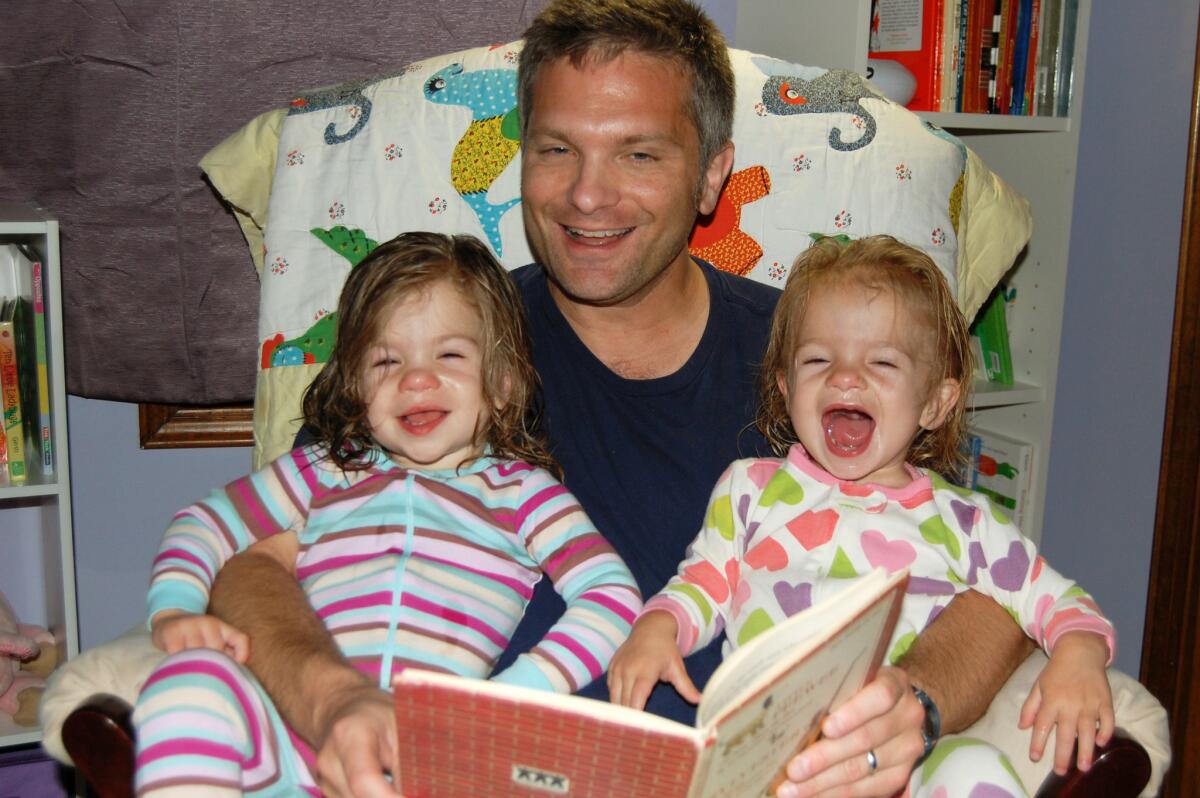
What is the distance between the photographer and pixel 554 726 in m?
0.84

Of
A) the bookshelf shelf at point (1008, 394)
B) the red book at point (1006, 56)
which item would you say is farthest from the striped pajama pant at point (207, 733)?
the red book at point (1006, 56)

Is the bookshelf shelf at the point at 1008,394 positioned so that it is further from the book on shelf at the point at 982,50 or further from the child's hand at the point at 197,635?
the child's hand at the point at 197,635

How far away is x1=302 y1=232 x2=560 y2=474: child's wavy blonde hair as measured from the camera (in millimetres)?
1371

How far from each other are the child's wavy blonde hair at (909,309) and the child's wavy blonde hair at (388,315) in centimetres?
31

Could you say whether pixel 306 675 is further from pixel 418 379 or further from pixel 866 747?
pixel 866 747

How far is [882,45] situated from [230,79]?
1278 millimetres

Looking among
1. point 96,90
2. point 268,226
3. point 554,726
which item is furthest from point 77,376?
point 554,726

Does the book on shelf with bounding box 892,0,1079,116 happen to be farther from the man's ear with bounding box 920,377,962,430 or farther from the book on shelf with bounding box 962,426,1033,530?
the man's ear with bounding box 920,377,962,430

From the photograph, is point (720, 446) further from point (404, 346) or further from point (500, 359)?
point (404, 346)

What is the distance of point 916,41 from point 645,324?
107 cm

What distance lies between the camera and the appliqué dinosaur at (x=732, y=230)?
1.81 meters

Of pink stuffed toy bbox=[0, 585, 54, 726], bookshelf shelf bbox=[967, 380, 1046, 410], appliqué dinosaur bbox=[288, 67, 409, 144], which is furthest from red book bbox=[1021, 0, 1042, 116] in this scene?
pink stuffed toy bbox=[0, 585, 54, 726]

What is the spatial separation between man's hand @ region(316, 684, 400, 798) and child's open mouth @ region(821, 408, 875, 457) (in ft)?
2.00

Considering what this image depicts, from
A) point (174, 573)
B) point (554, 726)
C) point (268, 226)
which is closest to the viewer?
point (554, 726)
